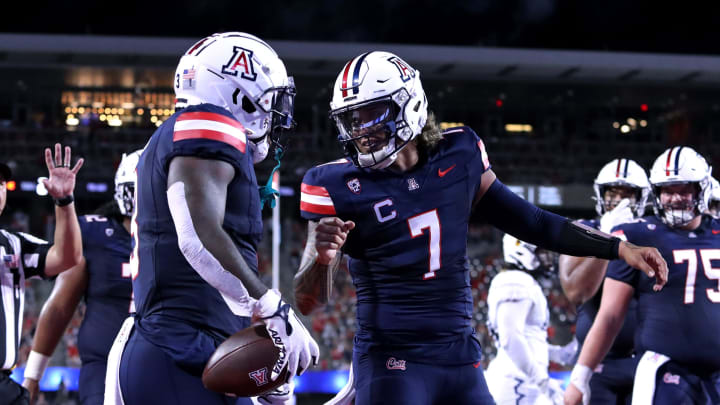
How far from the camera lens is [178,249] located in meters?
2.57

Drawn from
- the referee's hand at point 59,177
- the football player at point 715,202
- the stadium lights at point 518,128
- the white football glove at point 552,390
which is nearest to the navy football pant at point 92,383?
the referee's hand at point 59,177

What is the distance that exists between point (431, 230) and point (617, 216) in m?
2.84

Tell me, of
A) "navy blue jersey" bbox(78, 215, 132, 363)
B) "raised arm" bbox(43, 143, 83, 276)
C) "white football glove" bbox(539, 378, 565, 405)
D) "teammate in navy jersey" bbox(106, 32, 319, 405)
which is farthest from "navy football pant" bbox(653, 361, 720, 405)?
"raised arm" bbox(43, 143, 83, 276)

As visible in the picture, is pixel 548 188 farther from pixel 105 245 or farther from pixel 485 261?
pixel 105 245

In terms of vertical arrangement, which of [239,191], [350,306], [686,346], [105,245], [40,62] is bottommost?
[350,306]

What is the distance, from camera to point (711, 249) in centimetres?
476

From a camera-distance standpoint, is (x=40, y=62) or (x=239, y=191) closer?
(x=239, y=191)

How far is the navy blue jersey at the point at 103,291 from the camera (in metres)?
5.08

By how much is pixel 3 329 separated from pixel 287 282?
13.3 metres

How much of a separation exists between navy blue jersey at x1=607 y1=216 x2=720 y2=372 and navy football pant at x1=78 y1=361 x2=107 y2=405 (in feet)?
9.40

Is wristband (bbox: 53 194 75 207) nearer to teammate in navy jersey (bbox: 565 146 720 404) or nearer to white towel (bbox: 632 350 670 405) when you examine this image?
teammate in navy jersey (bbox: 565 146 720 404)

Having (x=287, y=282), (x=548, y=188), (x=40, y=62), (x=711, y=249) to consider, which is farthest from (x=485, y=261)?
(x=711, y=249)

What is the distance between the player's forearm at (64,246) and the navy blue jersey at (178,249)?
1871 mm

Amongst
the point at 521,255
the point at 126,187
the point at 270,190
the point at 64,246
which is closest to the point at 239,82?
the point at 270,190
